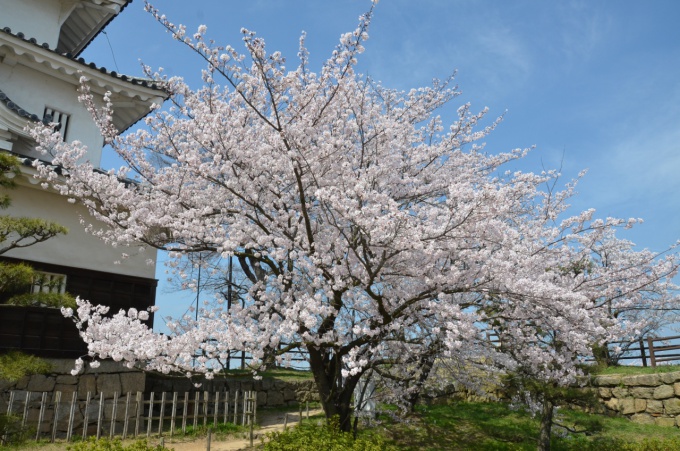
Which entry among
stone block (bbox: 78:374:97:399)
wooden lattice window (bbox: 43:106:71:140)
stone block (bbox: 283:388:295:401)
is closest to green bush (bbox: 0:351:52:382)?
stone block (bbox: 78:374:97:399)

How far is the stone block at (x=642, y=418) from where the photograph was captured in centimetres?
1622

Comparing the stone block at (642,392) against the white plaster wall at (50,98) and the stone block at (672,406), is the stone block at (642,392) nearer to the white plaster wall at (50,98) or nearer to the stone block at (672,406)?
the stone block at (672,406)

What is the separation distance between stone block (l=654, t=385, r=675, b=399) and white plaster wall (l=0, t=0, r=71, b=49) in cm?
2093

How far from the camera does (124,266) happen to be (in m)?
13.3

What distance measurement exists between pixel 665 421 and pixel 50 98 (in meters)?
20.0

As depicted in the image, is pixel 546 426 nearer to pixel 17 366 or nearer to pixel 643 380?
pixel 643 380

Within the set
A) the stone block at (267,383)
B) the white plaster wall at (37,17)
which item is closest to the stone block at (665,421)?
the stone block at (267,383)

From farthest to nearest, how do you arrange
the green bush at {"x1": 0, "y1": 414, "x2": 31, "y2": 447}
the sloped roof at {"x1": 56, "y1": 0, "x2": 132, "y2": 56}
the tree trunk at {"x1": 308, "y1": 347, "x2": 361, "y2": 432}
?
the sloped roof at {"x1": 56, "y1": 0, "x2": 132, "y2": 56} < the tree trunk at {"x1": 308, "y1": 347, "x2": 361, "y2": 432} < the green bush at {"x1": 0, "y1": 414, "x2": 31, "y2": 447}

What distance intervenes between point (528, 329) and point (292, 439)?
4.83 metres

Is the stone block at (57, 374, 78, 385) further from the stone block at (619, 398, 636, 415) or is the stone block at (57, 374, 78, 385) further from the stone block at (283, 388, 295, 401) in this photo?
the stone block at (619, 398, 636, 415)

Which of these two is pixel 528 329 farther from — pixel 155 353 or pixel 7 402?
pixel 7 402

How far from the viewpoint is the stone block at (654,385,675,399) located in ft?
52.3

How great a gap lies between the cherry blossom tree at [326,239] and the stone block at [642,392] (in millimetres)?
7184

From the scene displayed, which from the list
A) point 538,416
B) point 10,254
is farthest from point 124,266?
point 538,416
